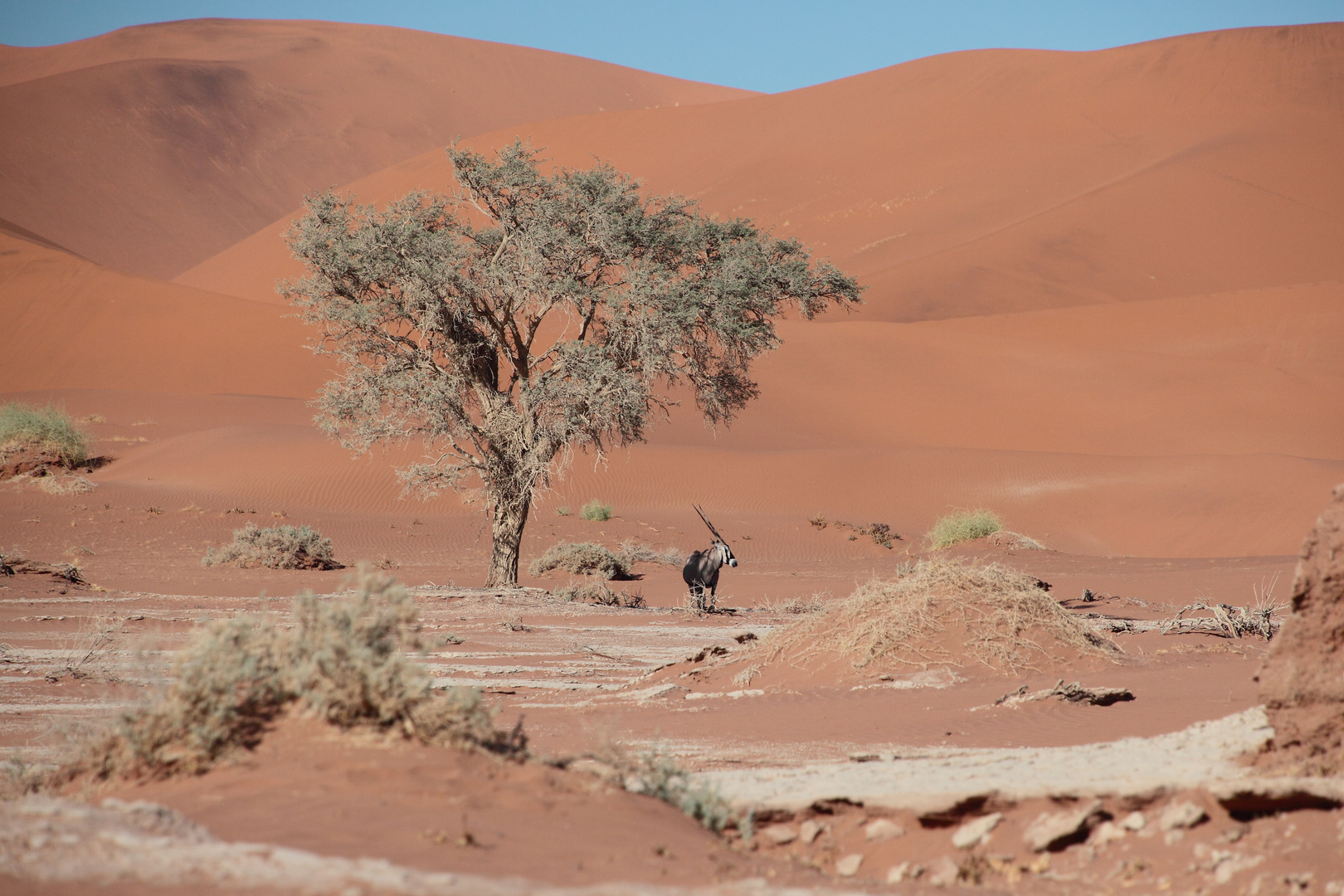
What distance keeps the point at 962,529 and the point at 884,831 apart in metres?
19.3

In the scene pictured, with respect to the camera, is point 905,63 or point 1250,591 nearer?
point 1250,591

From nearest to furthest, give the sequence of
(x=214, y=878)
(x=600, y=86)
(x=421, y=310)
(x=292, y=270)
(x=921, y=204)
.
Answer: (x=214, y=878)
(x=421, y=310)
(x=921, y=204)
(x=292, y=270)
(x=600, y=86)

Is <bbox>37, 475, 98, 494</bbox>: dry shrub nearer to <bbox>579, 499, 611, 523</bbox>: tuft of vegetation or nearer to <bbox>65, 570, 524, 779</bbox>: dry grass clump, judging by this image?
<bbox>579, 499, 611, 523</bbox>: tuft of vegetation

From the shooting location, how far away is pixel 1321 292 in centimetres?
4503

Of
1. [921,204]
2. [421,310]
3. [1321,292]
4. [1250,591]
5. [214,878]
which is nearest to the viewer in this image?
[214,878]

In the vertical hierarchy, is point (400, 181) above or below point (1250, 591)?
above

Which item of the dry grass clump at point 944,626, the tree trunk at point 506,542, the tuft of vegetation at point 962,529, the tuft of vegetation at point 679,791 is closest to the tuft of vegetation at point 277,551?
the tree trunk at point 506,542

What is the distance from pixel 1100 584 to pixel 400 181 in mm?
78033

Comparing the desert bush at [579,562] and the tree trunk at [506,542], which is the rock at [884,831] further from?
the desert bush at [579,562]

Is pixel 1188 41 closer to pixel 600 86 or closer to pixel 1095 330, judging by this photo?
pixel 1095 330

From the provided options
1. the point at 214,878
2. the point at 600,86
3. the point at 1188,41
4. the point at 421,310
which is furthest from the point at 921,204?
the point at 600,86

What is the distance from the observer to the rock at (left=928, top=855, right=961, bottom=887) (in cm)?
400

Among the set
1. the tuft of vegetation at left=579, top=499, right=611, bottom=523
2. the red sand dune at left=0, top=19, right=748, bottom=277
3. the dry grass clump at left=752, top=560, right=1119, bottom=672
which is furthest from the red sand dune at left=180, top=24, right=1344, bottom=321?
the dry grass clump at left=752, top=560, right=1119, bottom=672

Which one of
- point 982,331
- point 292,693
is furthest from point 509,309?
point 982,331
